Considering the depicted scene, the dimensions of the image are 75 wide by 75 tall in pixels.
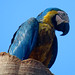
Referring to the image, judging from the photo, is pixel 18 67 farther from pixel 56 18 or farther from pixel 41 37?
pixel 56 18

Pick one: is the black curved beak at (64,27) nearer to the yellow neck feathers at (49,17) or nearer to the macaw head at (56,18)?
the macaw head at (56,18)

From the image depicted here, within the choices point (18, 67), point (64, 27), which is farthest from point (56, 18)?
point (18, 67)

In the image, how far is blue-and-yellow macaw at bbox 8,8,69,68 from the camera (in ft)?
16.0

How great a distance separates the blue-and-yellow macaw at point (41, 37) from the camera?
192 inches

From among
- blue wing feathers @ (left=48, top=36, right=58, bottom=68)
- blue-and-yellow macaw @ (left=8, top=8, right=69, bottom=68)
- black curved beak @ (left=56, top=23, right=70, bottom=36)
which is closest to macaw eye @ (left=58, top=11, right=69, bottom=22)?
blue-and-yellow macaw @ (left=8, top=8, right=69, bottom=68)

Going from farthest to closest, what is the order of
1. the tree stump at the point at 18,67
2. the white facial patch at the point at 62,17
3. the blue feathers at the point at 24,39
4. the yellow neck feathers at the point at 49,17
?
the white facial patch at the point at 62,17, the yellow neck feathers at the point at 49,17, the blue feathers at the point at 24,39, the tree stump at the point at 18,67

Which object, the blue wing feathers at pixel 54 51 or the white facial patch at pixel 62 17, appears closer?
the blue wing feathers at pixel 54 51

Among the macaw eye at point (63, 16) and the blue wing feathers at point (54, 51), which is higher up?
the macaw eye at point (63, 16)

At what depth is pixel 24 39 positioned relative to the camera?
4.94 meters

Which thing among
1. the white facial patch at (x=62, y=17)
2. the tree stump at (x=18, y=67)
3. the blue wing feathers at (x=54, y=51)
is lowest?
the blue wing feathers at (x=54, y=51)

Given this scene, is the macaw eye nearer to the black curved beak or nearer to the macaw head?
the macaw head

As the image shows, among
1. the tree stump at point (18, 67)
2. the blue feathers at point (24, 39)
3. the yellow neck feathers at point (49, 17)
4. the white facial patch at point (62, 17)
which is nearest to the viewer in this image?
the tree stump at point (18, 67)

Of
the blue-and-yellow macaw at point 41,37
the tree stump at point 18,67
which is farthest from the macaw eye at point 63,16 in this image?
the tree stump at point 18,67

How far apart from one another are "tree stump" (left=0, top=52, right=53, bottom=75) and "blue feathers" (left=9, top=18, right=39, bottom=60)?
1.04 metres
